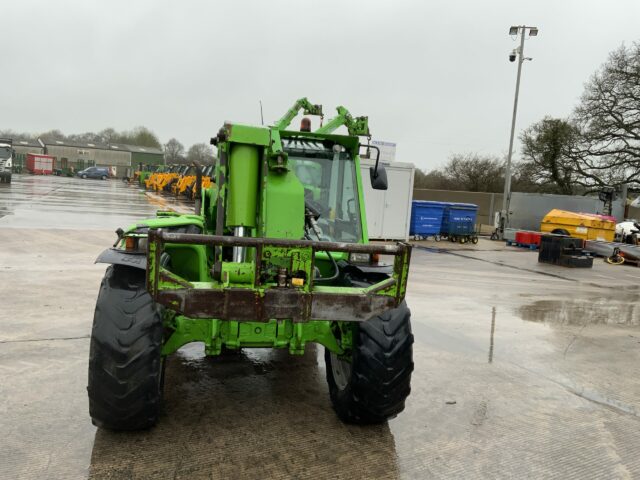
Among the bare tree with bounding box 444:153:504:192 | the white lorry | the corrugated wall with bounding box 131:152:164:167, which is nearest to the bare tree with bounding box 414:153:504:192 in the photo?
the bare tree with bounding box 444:153:504:192

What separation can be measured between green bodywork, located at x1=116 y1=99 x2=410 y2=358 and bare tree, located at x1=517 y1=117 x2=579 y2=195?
30.9 m

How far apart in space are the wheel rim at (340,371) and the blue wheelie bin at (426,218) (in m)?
16.0

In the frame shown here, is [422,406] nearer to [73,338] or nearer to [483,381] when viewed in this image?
[483,381]

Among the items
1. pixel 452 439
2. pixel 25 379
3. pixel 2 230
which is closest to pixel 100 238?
pixel 2 230

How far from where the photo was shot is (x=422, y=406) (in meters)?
4.57

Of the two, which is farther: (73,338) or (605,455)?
(73,338)

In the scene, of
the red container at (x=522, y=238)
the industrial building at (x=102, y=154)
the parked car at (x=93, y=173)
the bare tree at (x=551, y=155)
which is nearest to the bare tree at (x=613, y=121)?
the bare tree at (x=551, y=155)

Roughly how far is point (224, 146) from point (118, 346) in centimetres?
160

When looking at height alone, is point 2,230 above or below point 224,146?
below

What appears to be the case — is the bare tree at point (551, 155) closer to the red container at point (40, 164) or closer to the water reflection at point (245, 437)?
the water reflection at point (245, 437)

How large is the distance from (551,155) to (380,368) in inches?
1282

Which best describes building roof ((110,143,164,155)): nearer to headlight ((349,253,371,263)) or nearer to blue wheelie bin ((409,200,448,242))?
blue wheelie bin ((409,200,448,242))

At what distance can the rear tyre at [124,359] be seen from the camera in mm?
3393

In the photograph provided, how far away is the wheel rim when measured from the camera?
4.18 m
